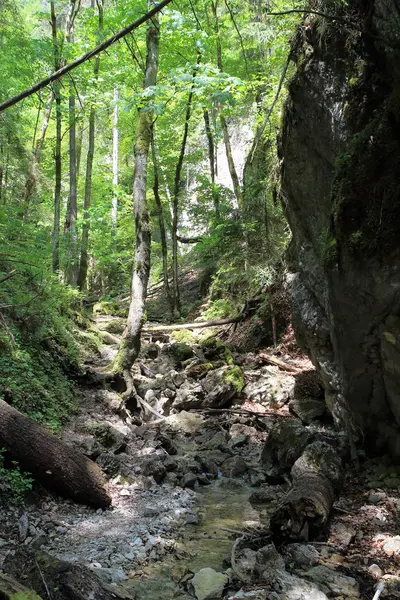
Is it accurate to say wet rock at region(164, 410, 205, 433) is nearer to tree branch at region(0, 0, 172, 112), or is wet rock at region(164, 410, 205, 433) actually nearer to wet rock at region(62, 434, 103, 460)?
wet rock at region(62, 434, 103, 460)

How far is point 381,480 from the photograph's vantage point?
18.6ft

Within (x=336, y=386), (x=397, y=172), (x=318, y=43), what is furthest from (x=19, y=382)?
(x=318, y=43)

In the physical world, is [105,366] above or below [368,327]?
below

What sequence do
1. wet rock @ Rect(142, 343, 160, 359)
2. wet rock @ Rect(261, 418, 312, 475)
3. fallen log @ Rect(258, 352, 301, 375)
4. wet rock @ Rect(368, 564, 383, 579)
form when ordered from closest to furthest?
wet rock @ Rect(368, 564, 383, 579)
wet rock @ Rect(261, 418, 312, 475)
fallen log @ Rect(258, 352, 301, 375)
wet rock @ Rect(142, 343, 160, 359)

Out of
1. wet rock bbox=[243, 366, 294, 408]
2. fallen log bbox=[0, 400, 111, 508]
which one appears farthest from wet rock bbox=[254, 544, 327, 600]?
wet rock bbox=[243, 366, 294, 408]

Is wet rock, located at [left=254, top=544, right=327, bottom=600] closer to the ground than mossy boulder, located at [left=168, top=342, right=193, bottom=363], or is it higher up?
closer to the ground

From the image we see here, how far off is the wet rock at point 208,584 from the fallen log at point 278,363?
669 centimetres

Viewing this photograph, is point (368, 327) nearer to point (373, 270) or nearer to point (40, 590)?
point (373, 270)

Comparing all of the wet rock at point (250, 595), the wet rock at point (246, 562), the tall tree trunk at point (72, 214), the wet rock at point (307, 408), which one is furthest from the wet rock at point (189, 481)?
the tall tree trunk at point (72, 214)

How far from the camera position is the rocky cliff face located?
16.7 feet

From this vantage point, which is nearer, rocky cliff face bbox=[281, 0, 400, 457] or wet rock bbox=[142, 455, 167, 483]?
rocky cliff face bbox=[281, 0, 400, 457]

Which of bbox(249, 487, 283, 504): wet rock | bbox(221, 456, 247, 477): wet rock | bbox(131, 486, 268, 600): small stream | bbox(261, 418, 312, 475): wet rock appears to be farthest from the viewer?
bbox(221, 456, 247, 477): wet rock

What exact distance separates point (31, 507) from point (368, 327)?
4831 millimetres

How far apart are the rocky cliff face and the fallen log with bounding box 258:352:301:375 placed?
3220 millimetres
